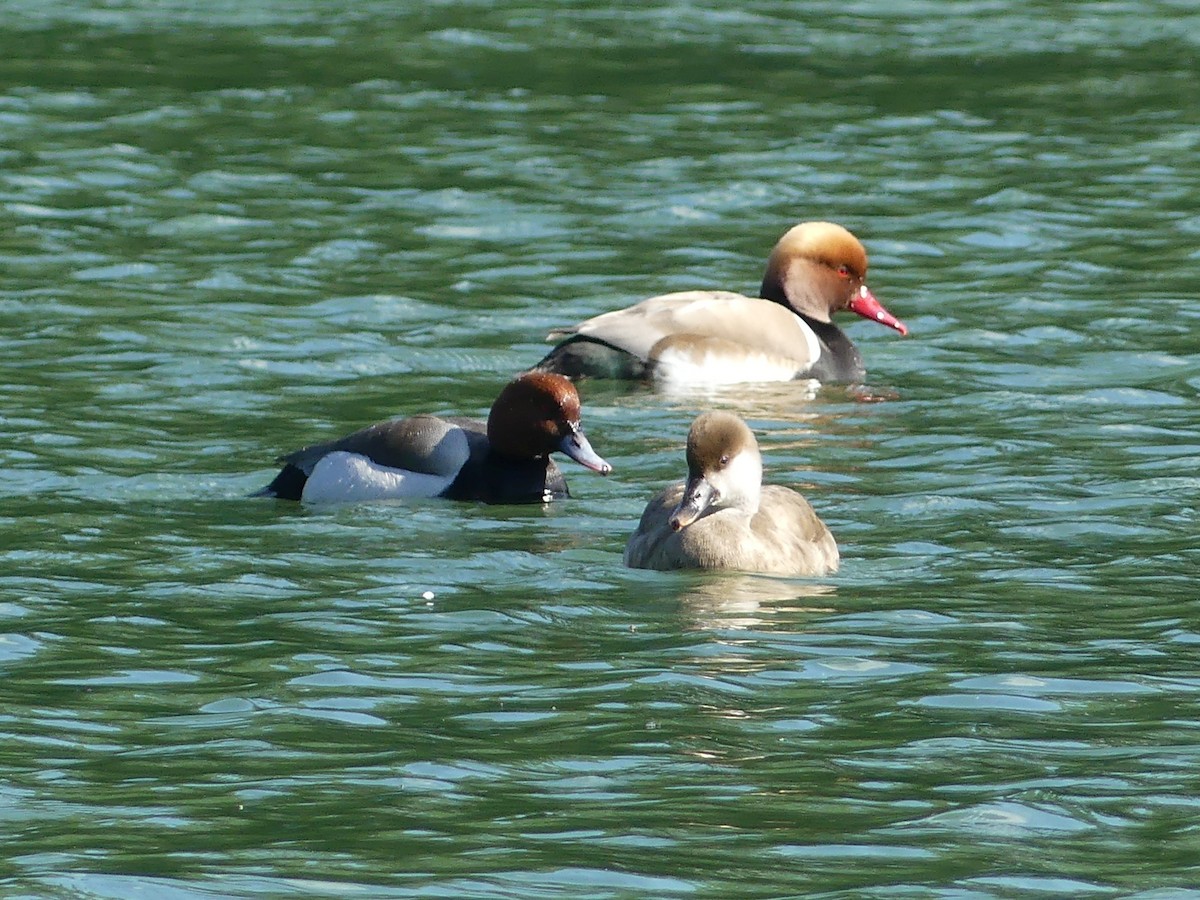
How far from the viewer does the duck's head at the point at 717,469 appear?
953 centimetres

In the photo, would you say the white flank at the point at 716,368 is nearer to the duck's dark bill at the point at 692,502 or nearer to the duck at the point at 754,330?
the duck at the point at 754,330

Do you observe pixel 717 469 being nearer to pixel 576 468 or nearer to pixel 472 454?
pixel 472 454

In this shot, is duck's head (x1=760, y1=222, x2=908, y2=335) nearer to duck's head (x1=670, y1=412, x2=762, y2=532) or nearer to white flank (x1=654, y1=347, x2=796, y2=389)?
white flank (x1=654, y1=347, x2=796, y2=389)

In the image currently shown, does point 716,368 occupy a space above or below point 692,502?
below

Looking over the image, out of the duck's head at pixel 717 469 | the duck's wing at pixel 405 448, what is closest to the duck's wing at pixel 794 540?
the duck's head at pixel 717 469

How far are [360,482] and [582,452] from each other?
1.01 meters

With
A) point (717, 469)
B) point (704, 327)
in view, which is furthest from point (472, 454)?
point (704, 327)

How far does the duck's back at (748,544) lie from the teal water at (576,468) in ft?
0.48

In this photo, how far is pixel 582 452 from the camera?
1140cm

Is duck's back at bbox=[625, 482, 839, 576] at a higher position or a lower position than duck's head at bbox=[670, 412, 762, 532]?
lower

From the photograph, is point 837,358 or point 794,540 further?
point 837,358

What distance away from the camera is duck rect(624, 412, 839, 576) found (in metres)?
9.48

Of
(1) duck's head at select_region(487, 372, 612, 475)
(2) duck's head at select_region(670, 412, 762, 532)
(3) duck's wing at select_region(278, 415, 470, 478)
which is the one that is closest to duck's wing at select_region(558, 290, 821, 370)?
(1) duck's head at select_region(487, 372, 612, 475)

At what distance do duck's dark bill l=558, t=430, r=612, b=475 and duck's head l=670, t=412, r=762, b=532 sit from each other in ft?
5.16
